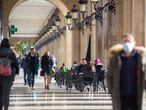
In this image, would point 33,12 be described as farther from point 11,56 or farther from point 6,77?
point 6,77

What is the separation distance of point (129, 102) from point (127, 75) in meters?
0.38

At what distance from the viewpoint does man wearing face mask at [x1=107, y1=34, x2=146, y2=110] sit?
9125 mm

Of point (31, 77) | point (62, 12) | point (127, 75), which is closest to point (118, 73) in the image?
point (127, 75)

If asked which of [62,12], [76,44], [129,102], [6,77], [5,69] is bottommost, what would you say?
[129,102]

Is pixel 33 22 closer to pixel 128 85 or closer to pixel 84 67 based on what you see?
pixel 84 67

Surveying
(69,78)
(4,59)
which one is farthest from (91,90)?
(4,59)

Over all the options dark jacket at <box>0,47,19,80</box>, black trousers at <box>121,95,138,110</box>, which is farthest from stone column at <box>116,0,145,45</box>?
black trousers at <box>121,95,138,110</box>

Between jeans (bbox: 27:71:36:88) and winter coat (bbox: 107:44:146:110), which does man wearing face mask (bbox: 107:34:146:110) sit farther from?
→ jeans (bbox: 27:71:36:88)

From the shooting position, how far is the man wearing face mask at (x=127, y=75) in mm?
9125

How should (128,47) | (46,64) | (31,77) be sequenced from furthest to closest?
(46,64) < (31,77) < (128,47)

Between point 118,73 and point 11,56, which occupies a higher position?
point 11,56

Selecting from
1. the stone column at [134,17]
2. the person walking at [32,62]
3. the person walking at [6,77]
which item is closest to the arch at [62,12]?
the person walking at [32,62]

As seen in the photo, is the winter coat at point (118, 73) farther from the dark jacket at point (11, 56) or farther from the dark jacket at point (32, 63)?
the dark jacket at point (32, 63)

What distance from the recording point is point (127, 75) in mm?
9180
